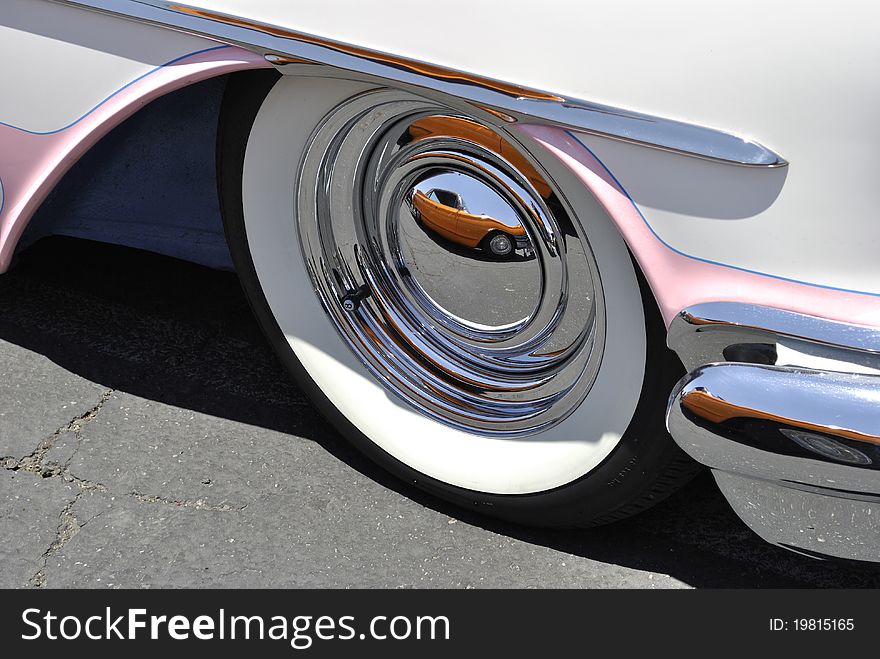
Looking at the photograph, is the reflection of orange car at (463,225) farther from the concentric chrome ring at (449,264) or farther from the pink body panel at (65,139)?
the pink body panel at (65,139)

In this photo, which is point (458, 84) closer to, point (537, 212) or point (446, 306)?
point (537, 212)

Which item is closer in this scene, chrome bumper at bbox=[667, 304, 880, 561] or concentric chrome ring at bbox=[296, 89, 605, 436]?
chrome bumper at bbox=[667, 304, 880, 561]

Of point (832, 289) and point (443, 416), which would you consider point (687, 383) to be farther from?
point (443, 416)

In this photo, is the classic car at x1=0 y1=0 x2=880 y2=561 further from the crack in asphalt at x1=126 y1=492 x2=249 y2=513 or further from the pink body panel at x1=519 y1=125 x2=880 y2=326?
the crack in asphalt at x1=126 y1=492 x2=249 y2=513

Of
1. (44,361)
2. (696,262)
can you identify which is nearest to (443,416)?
(696,262)

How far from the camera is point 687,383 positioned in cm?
135

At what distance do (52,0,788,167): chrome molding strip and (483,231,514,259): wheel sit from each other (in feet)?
1.23

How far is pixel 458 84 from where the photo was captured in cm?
138

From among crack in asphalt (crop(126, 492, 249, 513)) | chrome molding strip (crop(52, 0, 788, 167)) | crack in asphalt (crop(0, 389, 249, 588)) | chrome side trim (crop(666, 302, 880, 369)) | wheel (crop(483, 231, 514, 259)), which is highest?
chrome molding strip (crop(52, 0, 788, 167))

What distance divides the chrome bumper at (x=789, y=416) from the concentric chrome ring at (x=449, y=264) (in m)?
0.28

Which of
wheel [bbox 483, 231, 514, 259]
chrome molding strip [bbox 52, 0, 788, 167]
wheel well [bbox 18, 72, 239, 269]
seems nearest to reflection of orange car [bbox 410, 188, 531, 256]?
wheel [bbox 483, 231, 514, 259]

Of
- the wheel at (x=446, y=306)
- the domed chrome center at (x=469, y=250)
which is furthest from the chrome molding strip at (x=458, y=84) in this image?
the domed chrome center at (x=469, y=250)

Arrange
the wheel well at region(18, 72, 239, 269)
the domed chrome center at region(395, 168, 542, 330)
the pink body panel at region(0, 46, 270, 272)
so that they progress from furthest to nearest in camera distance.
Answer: the wheel well at region(18, 72, 239, 269) → the domed chrome center at region(395, 168, 542, 330) → the pink body panel at region(0, 46, 270, 272)

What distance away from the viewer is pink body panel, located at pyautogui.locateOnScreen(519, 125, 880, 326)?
1278 millimetres
